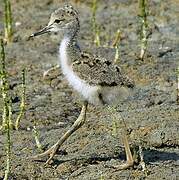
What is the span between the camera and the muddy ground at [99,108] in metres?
5.22

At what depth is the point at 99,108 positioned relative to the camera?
6453 millimetres

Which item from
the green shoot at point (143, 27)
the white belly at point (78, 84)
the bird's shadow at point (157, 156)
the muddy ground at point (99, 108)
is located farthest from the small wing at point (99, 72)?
the green shoot at point (143, 27)

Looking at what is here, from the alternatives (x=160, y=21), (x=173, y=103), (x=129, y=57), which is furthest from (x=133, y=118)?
(x=160, y=21)

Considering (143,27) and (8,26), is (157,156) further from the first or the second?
(8,26)

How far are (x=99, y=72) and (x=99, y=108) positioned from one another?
1.41 m

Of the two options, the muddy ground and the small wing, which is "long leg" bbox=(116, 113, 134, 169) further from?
the small wing

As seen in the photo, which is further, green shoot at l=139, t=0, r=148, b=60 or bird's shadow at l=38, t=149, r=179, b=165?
green shoot at l=139, t=0, r=148, b=60

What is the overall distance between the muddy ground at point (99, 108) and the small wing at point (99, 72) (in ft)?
1.09

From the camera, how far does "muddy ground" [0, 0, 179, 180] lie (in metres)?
5.22

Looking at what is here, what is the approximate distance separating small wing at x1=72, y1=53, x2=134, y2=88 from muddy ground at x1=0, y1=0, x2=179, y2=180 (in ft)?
1.09

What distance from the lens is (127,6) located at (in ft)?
30.0

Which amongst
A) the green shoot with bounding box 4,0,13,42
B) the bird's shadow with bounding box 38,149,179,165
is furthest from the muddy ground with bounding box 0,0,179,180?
the green shoot with bounding box 4,0,13,42

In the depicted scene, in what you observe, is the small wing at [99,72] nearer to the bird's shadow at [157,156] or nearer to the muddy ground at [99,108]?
the muddy ground at [99,108]

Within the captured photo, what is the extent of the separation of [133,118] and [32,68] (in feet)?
5.64
